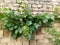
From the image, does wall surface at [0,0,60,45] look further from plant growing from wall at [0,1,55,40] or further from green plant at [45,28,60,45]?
green plant at [45,28,60,45]

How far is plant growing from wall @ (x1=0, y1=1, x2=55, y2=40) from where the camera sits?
11.8ft

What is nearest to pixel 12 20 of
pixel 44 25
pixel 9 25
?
pixel 9 25

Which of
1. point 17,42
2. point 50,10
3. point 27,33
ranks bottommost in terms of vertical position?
point 17,42

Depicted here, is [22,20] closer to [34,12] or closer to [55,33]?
[34,12]

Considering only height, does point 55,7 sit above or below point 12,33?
above

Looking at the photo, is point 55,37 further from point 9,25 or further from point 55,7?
point 9,25

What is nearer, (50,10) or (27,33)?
(27,33)

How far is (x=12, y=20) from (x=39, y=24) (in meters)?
0.55

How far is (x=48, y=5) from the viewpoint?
12.8 feet

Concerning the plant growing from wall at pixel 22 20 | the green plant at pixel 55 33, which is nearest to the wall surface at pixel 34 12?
the plant growing from wall at pixel 22 20

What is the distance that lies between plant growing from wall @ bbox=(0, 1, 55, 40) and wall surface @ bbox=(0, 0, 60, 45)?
5.0 inches

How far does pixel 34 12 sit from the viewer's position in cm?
383

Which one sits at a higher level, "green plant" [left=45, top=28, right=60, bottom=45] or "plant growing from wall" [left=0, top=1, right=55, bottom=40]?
"plant growing from wall" [left=0, top=1, right=55, bottom=40]

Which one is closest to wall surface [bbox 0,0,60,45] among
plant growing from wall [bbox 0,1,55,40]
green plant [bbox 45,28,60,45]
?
plant growing from wall [bbox 0,1,55,40]
